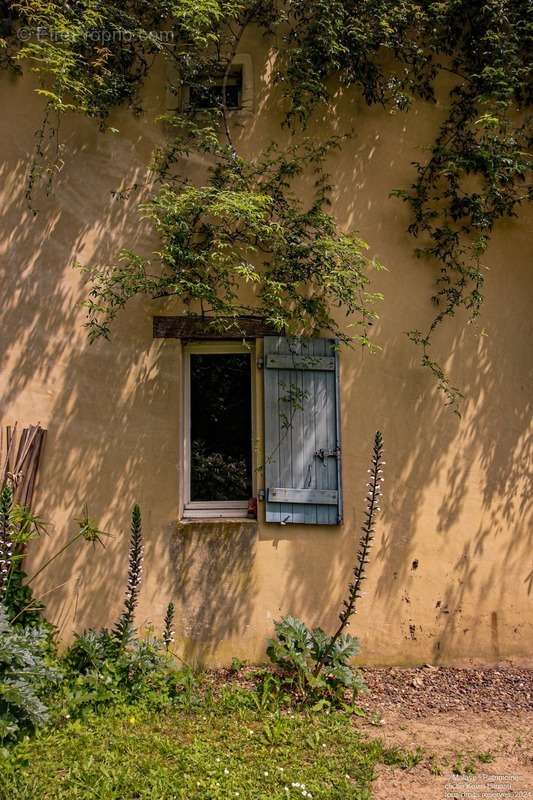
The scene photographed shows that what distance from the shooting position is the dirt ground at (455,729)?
3.09 m

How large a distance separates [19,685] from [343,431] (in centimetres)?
262

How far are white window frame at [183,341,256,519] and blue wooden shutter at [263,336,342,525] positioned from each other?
19 cm

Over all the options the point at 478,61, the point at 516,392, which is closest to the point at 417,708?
the point at 516,392

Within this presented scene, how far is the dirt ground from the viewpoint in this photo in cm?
309

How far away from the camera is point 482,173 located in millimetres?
4664

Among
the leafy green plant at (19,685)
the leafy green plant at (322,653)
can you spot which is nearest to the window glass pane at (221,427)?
the leafy green plant at (322,653)

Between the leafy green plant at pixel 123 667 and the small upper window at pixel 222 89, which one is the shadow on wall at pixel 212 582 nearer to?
the leafy green plant at pixel 123 667

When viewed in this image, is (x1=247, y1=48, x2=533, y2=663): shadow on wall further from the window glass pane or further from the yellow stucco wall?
the window glass pane

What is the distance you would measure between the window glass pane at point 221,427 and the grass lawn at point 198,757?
153cm

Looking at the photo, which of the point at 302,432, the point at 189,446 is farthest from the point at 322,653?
the point at 189,446

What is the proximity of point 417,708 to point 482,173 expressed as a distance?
3851 mm

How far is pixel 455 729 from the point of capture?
3688 mm

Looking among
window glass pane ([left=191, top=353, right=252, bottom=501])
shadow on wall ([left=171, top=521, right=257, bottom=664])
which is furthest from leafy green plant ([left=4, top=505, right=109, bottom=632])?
window glass pane ([left=191, top=353, right=252, bottom=501])

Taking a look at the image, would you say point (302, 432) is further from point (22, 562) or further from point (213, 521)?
A: point (22, 562)
